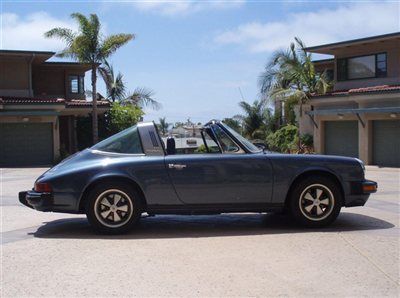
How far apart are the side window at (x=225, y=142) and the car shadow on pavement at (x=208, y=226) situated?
44.6 inches

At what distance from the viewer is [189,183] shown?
7121 mm

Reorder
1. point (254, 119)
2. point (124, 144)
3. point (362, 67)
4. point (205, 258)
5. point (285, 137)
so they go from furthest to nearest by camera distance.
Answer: point (254, 119), point (285, 137), point (362, 67), point (124, 144), point (205, 258)

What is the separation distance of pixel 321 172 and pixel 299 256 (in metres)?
1.85

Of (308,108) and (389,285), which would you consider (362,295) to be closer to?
(389,285)

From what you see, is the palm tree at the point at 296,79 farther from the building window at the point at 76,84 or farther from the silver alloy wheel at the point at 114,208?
the silver alloy wheel at the point at 114,208

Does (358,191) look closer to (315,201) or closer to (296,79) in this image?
(315,201)

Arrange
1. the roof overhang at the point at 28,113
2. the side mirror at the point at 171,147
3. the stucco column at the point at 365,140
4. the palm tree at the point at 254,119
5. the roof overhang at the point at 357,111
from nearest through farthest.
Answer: the side mirror at the point at 171,147
the roof overhang at the point at 357,111
the stucco column at the point at 365,140
the roof overhang at the point at 28,113
the palm tree at the point at 254,119

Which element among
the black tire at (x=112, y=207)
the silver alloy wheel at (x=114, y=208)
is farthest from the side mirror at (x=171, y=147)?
the silver alloy wheel at (x=114, y=208)

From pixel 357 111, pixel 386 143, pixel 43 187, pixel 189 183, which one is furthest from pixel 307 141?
pixel 43 187

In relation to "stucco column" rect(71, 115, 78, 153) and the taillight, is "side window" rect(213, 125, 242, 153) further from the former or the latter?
"stucco column" rect(71, 115, 78, 153)

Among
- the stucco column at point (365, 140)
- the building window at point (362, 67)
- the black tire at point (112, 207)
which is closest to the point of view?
the black tire at point (112, 207)

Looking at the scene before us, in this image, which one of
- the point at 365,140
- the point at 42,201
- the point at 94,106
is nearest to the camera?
the point at 42,201

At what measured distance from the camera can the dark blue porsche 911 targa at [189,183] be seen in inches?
278

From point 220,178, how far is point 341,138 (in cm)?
2080
